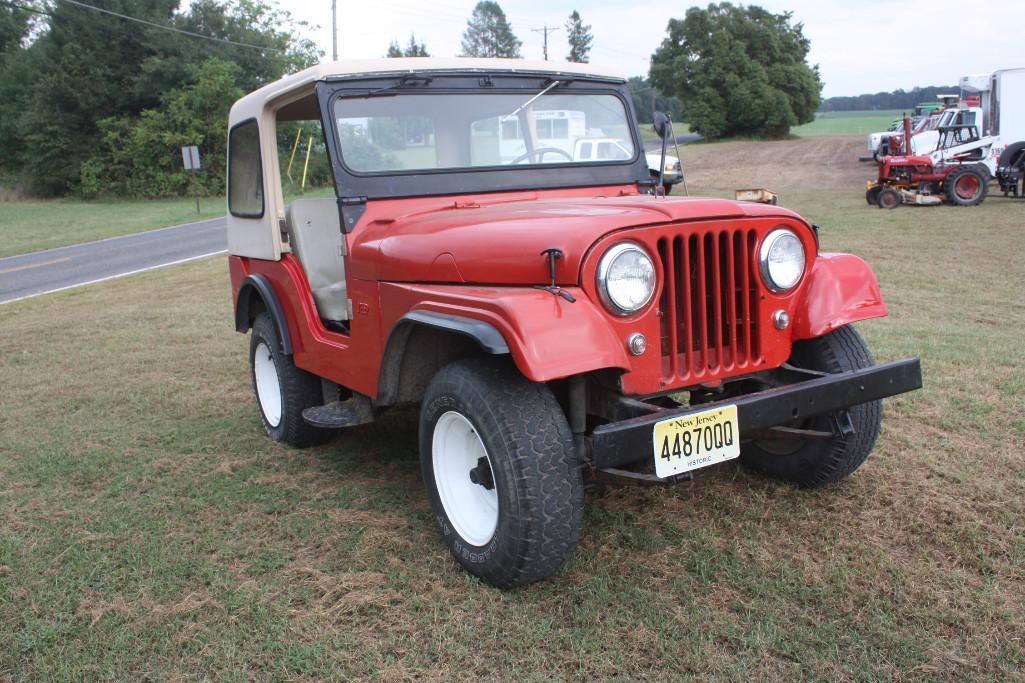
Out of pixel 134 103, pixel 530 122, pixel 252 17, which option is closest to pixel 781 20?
pixel 252 17

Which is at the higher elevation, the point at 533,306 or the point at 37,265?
the point at 37,265

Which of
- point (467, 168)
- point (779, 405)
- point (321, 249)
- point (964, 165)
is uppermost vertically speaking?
point (964, 165)

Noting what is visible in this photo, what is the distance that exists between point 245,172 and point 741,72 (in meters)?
40.9

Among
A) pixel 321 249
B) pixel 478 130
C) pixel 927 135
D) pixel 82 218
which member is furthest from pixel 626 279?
pixel 82 218

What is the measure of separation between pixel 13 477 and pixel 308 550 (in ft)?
6.64

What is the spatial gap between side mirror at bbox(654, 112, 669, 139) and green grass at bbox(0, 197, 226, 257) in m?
17.8

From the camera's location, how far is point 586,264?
8.98 ft

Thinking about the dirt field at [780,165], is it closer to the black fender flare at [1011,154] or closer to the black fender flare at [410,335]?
the black fender flare at [1011,154]

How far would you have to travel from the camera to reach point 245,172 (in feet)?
15.6

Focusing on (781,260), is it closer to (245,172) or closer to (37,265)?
(245,172)

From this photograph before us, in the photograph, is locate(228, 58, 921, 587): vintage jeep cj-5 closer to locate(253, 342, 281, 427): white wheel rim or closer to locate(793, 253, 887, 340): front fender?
locate(793, 253, 887, 340): front fender

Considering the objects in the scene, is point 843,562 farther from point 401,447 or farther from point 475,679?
point 401,447

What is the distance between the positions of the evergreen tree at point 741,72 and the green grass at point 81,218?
24.4 m

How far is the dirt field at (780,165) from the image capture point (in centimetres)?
2400
